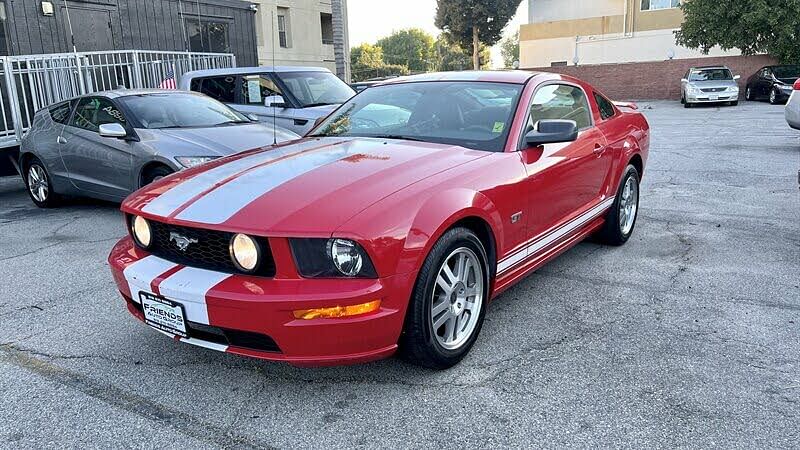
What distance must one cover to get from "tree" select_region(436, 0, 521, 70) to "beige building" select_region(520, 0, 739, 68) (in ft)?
15.4

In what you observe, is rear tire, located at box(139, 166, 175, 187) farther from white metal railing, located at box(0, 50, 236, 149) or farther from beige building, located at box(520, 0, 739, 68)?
beige building, located at box(520, 0, 739, 68)

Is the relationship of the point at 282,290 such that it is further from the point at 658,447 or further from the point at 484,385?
the point at 658,447

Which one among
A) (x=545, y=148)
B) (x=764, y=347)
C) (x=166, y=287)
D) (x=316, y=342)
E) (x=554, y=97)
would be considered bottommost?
(x=764, y=347)

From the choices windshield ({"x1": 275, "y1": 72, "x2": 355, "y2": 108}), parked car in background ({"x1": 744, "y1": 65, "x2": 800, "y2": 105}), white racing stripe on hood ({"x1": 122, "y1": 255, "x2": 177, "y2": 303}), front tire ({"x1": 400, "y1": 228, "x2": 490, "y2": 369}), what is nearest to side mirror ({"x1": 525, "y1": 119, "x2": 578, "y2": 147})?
front tire ({"x1": 400, "y1": 228, "x2": 490, "y2": 369})

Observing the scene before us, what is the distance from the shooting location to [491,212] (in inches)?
128

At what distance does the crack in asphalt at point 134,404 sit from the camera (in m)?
2.54

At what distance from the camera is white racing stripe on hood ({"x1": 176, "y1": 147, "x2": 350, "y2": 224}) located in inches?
111

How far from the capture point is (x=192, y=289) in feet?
8.80

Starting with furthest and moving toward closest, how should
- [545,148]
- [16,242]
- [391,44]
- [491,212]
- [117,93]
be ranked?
[391,44]
[117,93]
[16,242]
[545,148]
[491,212]

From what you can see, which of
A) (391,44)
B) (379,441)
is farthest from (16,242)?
(391,44)

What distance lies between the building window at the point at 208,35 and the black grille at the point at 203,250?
1155 centimetres

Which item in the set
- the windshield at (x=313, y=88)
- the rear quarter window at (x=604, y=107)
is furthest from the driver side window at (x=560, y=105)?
the windshield at (x=313, y=88)

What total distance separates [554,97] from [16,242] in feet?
16.6

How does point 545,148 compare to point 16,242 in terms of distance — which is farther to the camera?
point 16,242
